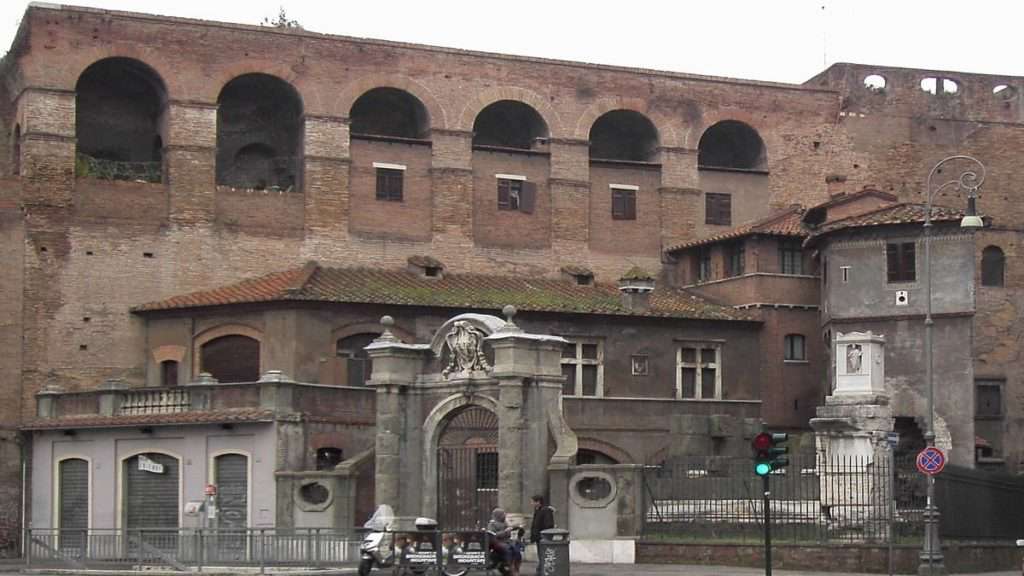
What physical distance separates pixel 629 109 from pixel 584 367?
10.6m

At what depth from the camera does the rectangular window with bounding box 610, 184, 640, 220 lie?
57.1 metres

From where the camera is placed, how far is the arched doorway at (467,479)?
1511 inches

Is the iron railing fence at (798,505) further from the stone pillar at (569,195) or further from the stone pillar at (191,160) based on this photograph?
the stone pillar at (191,160)

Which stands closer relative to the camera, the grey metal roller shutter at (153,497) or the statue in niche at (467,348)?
the statue in niche at (467,348)

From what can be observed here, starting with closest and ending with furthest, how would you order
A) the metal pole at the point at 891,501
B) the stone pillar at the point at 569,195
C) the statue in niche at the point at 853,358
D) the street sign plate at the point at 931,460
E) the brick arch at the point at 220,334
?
the street sign plate at the point at 931,460 < the metal pole at the point at 891,501 < the statue in niche at the point at 853,358 < the brick arch at the point at 220,334 < the stone pillar at the point at 569,195

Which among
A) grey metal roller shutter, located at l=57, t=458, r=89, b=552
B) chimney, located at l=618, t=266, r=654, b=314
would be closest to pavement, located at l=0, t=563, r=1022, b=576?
grey metal roller shutter, located at l=57, t=458, r=89, b=552

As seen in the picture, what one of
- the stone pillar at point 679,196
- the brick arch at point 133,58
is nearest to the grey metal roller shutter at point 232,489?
the brick arch at point 133,58

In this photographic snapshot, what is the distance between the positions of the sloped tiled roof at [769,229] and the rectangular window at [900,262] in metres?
3.79

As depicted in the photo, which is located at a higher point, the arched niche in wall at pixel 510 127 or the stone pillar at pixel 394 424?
the arched niche in wall at pixel 510 127

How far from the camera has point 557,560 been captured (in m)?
30.3

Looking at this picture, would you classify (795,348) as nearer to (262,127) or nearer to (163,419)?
(262,127)

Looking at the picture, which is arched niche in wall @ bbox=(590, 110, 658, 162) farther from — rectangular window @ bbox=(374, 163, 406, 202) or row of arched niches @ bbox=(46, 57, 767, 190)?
rectangular window @ bbox=(374, 163, 406, 202)

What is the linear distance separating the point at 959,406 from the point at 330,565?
2201 centimetres

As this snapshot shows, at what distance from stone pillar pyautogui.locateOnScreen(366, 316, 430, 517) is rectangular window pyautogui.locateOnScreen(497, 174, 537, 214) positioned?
17.9 meters
